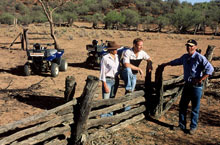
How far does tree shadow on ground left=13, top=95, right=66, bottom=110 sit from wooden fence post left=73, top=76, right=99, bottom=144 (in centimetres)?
217

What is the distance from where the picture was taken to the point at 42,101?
630 cm

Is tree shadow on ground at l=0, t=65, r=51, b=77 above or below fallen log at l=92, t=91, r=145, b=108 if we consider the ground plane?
below

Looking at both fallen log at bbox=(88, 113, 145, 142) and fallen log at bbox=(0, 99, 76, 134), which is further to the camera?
fallen log at bbox=(88, 113, 145, 142)

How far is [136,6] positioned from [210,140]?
239ft

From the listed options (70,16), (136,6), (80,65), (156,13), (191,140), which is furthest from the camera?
(136,6)

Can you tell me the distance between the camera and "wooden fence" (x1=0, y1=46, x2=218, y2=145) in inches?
140

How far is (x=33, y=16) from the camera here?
50.1 metres

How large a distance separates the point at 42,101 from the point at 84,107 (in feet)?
9.32

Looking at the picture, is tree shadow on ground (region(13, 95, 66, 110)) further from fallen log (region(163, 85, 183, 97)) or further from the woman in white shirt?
fallen log (region(163, 85, 183, 97))

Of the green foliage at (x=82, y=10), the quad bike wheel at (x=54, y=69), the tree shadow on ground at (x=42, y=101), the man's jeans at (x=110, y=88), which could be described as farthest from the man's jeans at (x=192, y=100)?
the green foliage at (x=82, y=10)

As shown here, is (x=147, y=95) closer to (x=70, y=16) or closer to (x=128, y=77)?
(x=128, y=77)

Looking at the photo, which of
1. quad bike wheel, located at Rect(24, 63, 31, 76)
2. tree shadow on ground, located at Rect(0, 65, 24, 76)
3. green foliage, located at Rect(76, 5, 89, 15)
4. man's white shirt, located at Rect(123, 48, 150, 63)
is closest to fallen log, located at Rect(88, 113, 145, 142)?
man's white shirt, located at Rect(123, 48, 150, 63)

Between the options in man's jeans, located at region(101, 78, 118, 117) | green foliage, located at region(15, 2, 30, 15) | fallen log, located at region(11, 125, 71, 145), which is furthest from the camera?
green foliage, located at region(15, 2, 30, 15)

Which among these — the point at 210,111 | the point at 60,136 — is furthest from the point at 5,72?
the point at 210,111
